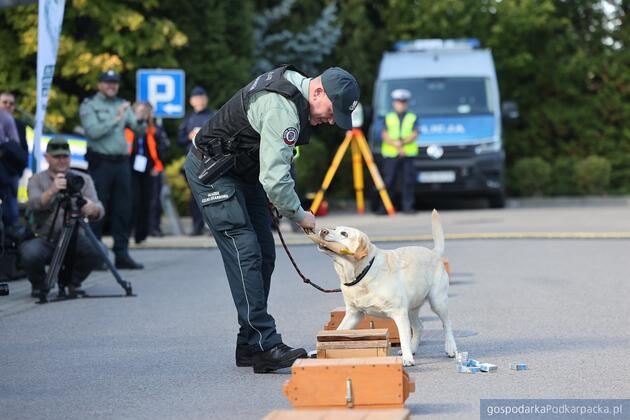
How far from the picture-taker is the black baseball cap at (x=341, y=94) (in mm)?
7852

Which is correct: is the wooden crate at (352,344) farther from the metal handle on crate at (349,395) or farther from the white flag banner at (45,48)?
the white flag banner at (45,48)

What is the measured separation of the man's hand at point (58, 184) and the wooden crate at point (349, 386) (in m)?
5.98

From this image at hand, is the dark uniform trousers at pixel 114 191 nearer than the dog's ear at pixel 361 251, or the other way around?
the dog's ear at pixel 361 251

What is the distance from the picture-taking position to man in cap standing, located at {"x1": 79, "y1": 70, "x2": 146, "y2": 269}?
14.7m

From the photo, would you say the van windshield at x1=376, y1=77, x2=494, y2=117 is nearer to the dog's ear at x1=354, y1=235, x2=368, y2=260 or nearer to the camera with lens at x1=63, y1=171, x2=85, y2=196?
the camera with lens at x1=63, y1=171, x2=85, y2=196

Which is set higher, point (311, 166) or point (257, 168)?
point (257, 168)

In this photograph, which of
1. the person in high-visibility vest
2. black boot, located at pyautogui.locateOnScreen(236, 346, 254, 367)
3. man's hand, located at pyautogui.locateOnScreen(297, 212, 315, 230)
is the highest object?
man's hand, located at pyautogui.locateOnScreen(297, 212, 315, 230)

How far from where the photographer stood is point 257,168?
27.5 ft

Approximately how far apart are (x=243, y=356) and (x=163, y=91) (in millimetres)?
13669

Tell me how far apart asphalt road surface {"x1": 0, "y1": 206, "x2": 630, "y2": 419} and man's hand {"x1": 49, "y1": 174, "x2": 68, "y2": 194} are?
1.00m

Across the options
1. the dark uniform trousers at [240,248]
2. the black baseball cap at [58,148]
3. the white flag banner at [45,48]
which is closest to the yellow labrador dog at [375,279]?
the dark uniform trousers at [240,248]

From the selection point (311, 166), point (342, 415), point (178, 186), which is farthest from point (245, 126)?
point (311, 166)

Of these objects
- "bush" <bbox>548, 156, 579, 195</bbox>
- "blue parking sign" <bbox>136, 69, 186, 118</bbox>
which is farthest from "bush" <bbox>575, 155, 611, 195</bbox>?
"blue parking sign" <bbox>136, 69, 186, 118</bbox>

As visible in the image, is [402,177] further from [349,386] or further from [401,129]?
[349,386]
